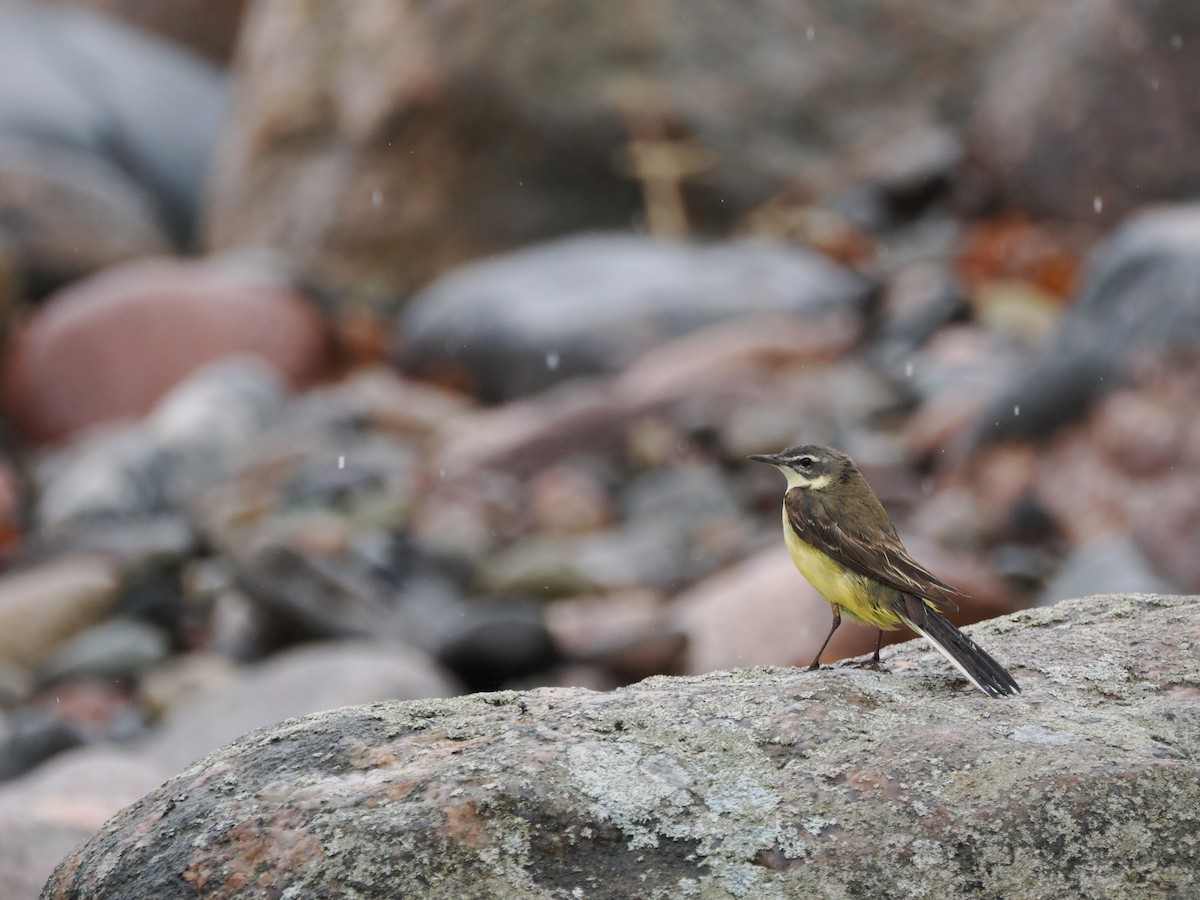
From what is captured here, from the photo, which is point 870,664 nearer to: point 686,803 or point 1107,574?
point 686,803

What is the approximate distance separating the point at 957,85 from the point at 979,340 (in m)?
8.65

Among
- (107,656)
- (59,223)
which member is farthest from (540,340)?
(59,223)

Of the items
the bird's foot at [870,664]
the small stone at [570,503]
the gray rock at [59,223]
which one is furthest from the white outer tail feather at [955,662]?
the gray rock at [59,223]

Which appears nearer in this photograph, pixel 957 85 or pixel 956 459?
pixel 956 459

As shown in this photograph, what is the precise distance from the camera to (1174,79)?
14852 mm

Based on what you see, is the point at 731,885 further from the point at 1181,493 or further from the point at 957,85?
the point at 957,85

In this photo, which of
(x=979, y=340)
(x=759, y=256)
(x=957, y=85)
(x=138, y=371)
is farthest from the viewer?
(x=957, y=85)

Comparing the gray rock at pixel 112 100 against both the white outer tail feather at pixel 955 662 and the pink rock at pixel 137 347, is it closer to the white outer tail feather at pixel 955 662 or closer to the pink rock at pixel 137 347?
the pink rock at pixel 137 347

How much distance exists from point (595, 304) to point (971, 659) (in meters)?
12.9

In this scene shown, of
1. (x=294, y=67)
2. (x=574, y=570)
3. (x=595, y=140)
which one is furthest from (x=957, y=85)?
(x=574, y=570)

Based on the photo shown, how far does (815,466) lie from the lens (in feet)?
15.1

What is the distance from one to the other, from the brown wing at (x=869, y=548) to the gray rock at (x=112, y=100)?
23999 mm

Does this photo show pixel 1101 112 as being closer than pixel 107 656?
No

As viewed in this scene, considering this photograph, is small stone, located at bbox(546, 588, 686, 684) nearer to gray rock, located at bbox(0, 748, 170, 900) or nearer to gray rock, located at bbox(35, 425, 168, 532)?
gray rock, located at bbox(0, 748, 170, 900)
